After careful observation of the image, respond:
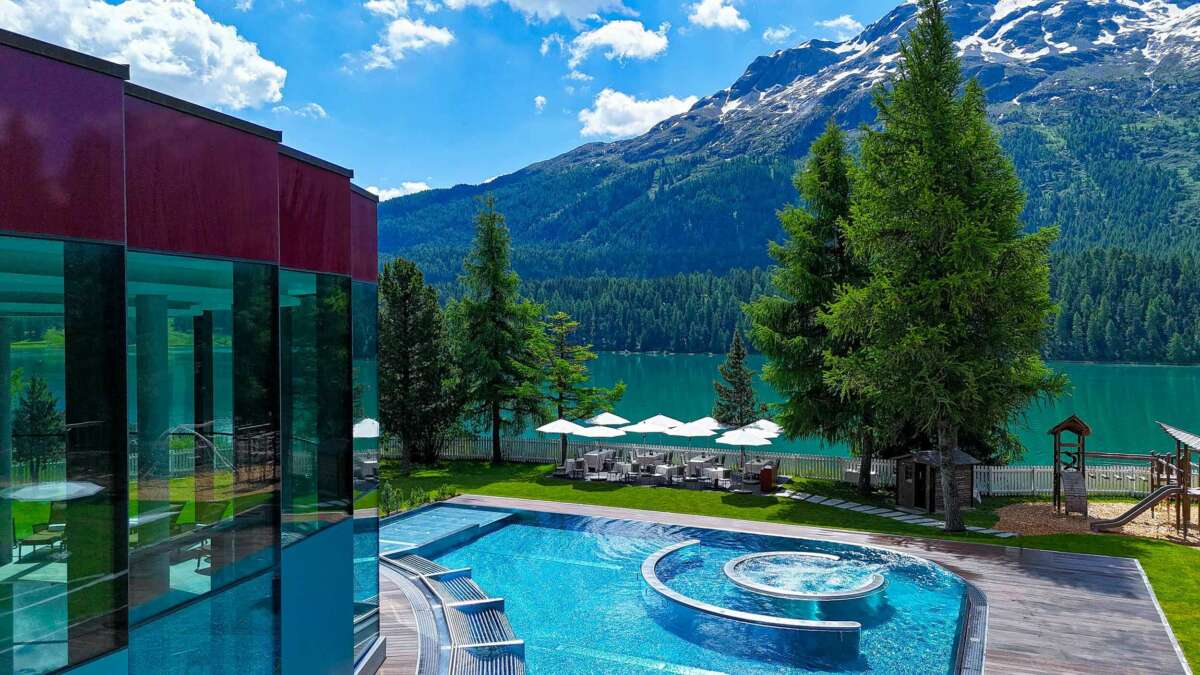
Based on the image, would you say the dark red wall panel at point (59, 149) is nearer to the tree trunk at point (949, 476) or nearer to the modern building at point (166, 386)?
the modern building at point (166, 386)

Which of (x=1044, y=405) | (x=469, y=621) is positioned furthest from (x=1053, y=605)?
(x=1044, y=405)

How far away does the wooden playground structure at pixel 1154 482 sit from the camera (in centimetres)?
1628

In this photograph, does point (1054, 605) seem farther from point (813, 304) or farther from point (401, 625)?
point (813, 304)

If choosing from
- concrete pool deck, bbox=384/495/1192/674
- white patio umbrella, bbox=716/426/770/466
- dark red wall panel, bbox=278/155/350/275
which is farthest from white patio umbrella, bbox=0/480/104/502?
white patio umbrella, bbox=716/426/770/466

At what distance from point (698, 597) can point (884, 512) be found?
7.71 m

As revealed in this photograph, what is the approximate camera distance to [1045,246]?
1705 cm

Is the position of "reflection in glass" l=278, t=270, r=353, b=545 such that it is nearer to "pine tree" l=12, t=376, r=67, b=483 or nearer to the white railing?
"pine tree" l=12, t=376, r=67, b=483

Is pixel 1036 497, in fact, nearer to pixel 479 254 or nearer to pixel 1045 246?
pixel 1045 246

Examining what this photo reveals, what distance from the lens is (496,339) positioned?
86.0 ft

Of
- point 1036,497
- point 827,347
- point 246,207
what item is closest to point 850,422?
point 827,347

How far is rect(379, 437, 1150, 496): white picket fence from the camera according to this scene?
20672mm

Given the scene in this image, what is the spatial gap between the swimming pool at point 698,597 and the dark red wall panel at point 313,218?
20.0 ft

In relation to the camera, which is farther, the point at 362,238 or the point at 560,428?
the point at 560,428

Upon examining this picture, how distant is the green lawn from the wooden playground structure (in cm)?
103
